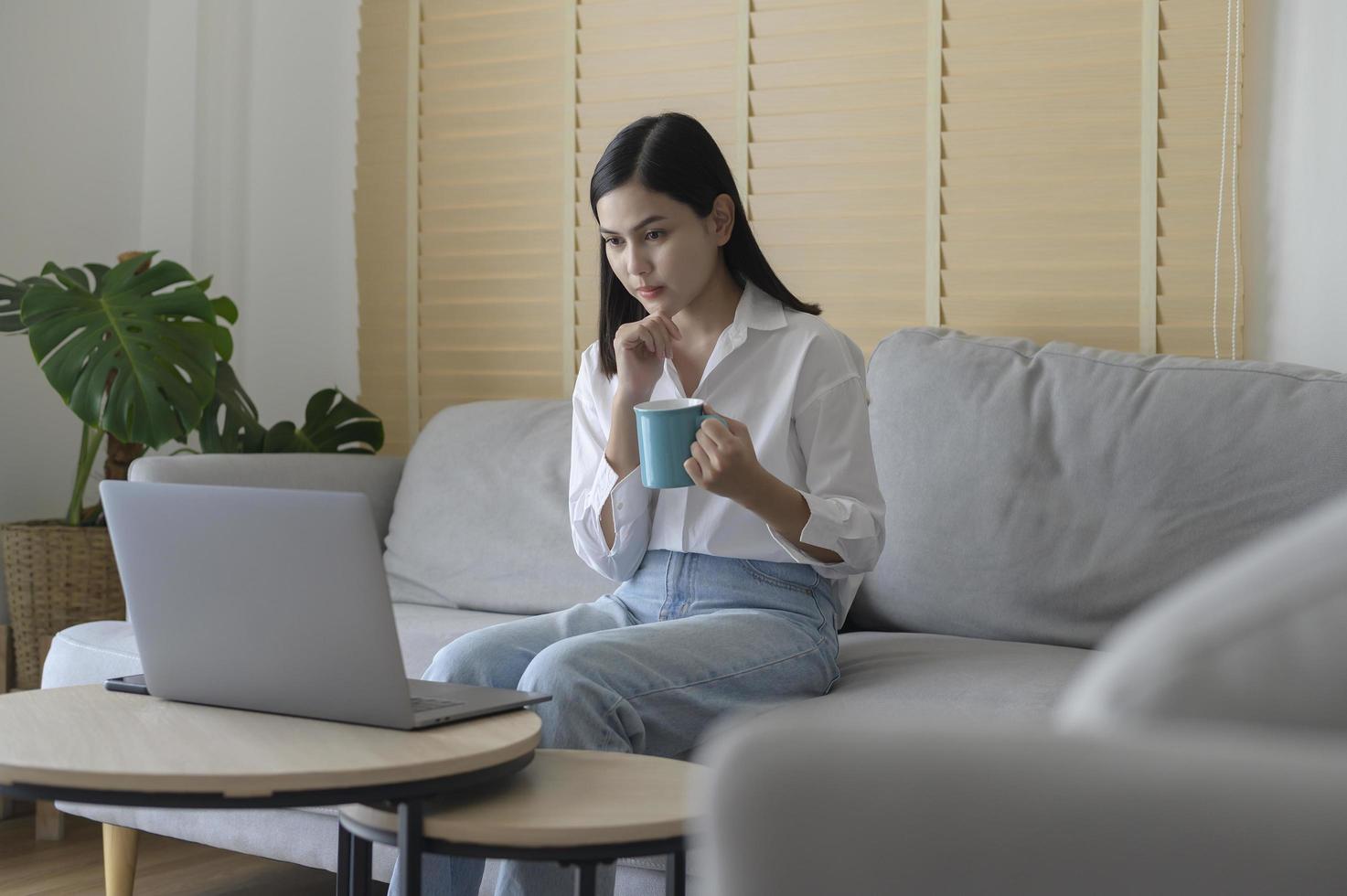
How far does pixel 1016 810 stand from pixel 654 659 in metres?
1.06

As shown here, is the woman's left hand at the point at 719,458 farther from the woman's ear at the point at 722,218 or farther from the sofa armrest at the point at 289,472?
the sofa armrest at the point at 289,472

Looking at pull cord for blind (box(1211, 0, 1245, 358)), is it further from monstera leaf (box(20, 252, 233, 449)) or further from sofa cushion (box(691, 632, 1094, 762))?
monstera leaf (box(20, 252, 233, 449))

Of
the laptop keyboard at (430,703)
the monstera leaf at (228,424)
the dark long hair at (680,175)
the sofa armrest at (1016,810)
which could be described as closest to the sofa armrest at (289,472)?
the monstera leaf at (228,424)

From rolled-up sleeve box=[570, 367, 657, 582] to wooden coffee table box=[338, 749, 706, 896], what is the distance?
585 millimetres

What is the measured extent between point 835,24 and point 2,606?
82.3 inches

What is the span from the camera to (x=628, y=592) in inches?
65.4

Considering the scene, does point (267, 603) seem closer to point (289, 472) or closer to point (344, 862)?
point (344, 862)

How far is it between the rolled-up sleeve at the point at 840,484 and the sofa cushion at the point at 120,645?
66 cm

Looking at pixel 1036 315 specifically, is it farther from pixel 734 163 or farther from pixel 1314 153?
pixel 734 163

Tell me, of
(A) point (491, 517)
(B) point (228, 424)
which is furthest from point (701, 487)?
(B) point (228, 424)

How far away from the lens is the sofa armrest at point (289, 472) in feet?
7.38

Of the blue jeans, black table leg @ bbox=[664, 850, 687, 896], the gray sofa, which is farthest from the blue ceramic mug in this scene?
black table leg @ bbox=[664, 850, 687, 896]

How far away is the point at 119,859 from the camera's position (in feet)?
6.50

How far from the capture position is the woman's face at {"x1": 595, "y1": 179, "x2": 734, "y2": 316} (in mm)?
1637
